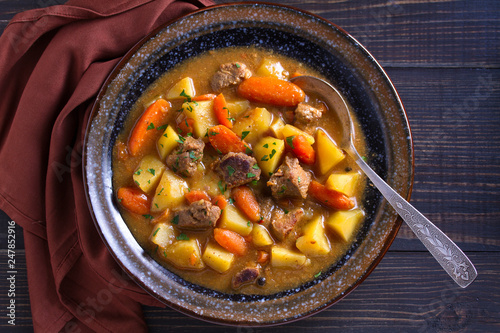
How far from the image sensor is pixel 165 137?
9.85ft

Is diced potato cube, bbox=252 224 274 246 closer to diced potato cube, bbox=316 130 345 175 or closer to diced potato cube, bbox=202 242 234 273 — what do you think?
diced potato cube, bbox=202 242 234 273

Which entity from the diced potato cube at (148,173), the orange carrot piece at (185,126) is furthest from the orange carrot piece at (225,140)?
the diced potato cube at (148,173)

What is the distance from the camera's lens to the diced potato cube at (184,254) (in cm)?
296

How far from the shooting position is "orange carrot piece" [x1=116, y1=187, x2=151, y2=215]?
119 inches

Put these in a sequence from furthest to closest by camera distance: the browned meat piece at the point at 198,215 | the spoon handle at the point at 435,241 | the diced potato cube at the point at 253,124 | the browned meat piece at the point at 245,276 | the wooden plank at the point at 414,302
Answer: the wooden plank at the point at 414,302 → the diced potato cube at the point at 253,124 → the browned meat piece at the point at 245,276 → the browned meat piece at the point at 198,215 → the spoon handle at the point at 435,241

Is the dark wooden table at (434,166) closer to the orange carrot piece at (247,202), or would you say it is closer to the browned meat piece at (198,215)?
the browned meat piece at (198,215)

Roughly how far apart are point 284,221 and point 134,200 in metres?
1.21

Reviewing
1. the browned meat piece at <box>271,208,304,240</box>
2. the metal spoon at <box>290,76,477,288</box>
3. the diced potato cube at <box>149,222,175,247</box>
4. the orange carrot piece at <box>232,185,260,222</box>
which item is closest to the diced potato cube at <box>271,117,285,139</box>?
the metal spoon at <box>290,76,477,288</box>

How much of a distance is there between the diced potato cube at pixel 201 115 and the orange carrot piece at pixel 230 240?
2.59 ft

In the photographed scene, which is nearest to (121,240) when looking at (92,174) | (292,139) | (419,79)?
(92,174)

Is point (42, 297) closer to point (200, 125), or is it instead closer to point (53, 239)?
point (53, 239)

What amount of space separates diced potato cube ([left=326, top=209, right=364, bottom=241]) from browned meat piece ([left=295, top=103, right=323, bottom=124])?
0.78 metres

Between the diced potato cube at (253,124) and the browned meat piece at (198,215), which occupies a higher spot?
the diced potato cube at (253,124)

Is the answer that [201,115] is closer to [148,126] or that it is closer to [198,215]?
[148,126]
